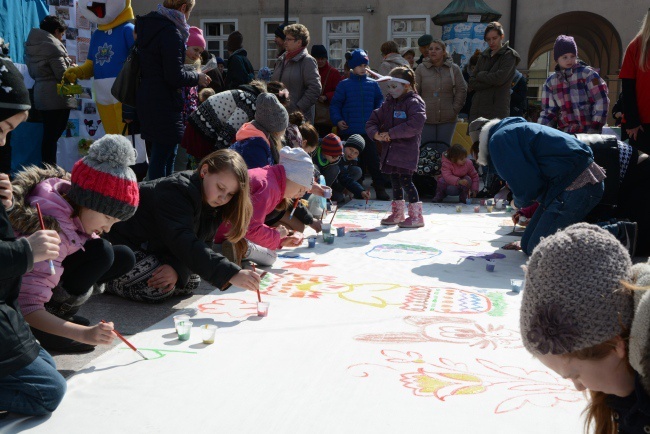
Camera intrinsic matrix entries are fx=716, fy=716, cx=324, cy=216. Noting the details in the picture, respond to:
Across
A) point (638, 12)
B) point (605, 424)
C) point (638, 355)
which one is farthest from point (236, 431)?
point (638, 12)

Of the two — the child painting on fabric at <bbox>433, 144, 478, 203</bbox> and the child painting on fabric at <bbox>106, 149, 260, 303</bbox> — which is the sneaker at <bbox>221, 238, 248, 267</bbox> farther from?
the child painting on fabric at <bbox>433, 144, 478, 203</bbox>

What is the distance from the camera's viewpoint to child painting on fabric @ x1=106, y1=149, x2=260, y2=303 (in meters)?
2.83

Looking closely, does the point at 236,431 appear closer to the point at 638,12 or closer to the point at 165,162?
the point at 165,162

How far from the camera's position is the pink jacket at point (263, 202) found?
354 centimetres

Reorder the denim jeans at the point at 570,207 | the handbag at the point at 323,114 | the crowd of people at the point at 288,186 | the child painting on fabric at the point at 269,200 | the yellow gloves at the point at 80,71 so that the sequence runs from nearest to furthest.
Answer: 1. the crowd of people at the point at 288,186
2. the child painting on fabric at the point at 269,200
3. the denim jeans at the point at 570,207
4. the yellow gloves at the point at 80,71
5. the handbag at the point at 323,114

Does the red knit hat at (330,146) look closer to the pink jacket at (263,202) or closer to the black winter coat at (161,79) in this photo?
the black winter coat at (161,79)

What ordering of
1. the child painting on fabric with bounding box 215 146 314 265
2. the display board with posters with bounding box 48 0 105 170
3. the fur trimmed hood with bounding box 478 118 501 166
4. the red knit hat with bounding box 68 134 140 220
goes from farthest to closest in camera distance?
1. the display board with posters with bounding box 48 0 105 170
2. the fur trimmed hood with bounding box 478 118 501 166
3. the child painting on fabric with bounding box 215 146 314 265
4. the red knit hat with bounding box 68 134 140 220

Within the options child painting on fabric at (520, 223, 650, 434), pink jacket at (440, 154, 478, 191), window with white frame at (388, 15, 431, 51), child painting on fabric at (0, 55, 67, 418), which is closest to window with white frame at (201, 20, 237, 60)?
window with white frame at (388, 15, 431, 51)

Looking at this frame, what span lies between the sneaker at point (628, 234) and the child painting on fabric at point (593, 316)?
9.76 feet

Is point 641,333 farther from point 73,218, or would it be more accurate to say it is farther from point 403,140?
point 403,140

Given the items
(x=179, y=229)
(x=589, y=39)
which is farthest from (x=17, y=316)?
(x=589, y=39)

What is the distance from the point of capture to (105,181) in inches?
87.3

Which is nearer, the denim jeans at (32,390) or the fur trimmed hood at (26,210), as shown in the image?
the denim jeans at (32,390)

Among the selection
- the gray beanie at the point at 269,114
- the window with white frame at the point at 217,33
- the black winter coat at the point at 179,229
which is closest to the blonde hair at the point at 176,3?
the gray beanie at the point at 269,114
